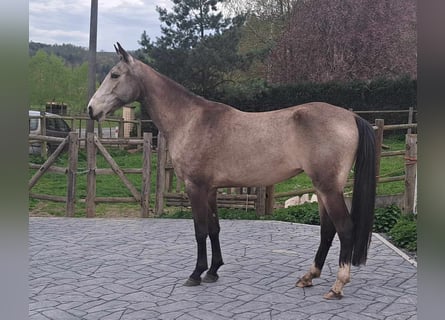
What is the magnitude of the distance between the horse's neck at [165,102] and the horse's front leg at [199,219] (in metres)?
0.56

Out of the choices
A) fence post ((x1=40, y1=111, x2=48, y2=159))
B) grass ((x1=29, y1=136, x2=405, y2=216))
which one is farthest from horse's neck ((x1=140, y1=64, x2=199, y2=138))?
fence post ((x1=40, y1=111, x2=48, y2=159))

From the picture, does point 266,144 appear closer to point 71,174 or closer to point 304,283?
point 304,283

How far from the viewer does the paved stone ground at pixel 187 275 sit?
275 centimetres

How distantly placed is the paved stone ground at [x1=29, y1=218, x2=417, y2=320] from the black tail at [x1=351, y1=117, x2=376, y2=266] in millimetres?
414

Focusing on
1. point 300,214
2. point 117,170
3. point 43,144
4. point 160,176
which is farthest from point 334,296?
point 43,144

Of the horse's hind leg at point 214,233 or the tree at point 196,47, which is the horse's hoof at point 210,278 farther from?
the tree at point 196,47

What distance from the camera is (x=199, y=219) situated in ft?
10.8

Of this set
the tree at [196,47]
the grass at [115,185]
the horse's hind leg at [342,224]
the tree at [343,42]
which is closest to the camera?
the horse's hind leg at [342,224]

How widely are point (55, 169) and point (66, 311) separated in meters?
4.29

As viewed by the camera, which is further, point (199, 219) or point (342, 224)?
point (199, 219)

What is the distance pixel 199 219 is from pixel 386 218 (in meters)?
3.28

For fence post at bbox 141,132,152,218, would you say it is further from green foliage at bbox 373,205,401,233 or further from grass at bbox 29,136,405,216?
green foliage at bbox 373,205,401,233

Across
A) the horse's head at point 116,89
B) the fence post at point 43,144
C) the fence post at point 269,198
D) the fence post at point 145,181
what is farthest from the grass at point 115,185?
the horse's head at point 116,89

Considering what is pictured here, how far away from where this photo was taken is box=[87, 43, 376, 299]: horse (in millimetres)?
2896
